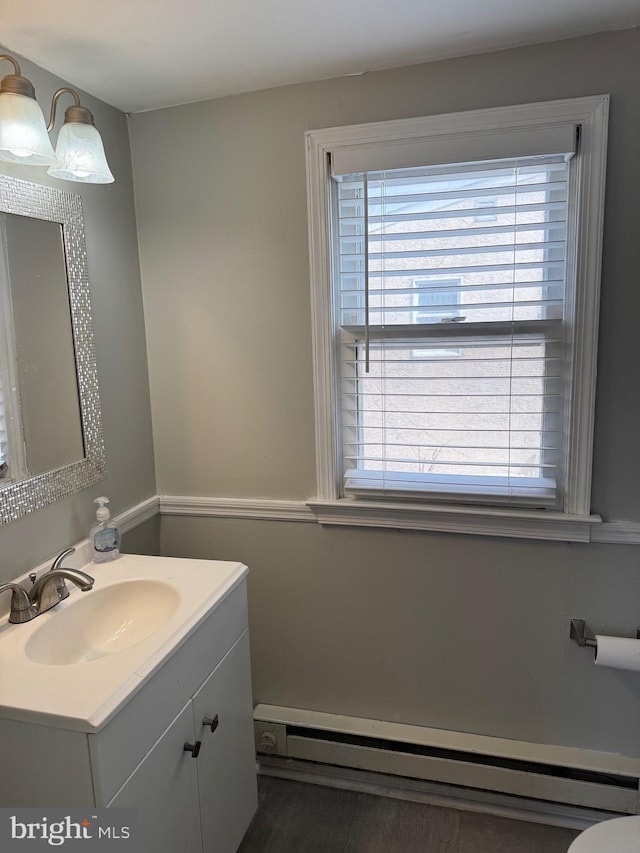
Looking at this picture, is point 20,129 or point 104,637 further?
point 104,637

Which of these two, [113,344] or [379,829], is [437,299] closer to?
[113,344]

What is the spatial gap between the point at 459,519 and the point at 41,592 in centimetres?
109

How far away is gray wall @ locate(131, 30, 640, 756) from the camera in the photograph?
1561 millimetres

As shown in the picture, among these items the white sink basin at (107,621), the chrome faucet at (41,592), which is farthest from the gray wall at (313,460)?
the chrome faucet at (41,592)

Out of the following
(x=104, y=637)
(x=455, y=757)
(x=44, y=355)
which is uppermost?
(x=44, y=355)

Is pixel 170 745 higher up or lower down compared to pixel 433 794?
→ higher up

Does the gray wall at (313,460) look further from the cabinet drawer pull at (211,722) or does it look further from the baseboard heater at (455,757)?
the cabinet drawer pull at (211,722)

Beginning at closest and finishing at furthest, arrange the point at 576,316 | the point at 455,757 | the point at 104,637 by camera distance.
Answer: the point at 104,637, the point at 576,316, the point at 455,757

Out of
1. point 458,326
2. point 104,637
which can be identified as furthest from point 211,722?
point 458,326

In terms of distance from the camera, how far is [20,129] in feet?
3.91

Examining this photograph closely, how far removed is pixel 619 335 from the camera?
152 cm

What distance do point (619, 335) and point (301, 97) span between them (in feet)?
3.52

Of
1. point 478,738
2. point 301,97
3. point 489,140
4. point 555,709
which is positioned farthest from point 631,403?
point 301,97

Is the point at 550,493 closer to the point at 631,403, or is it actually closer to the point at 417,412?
the point at 631,403
